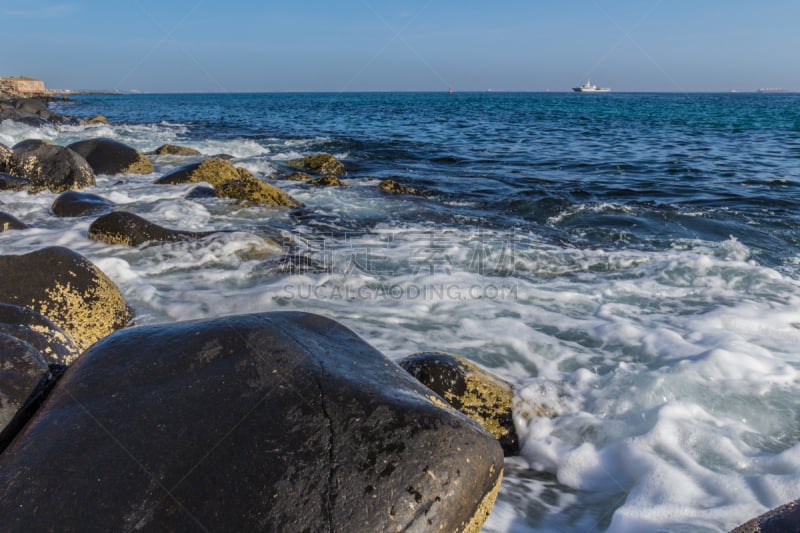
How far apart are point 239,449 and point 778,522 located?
181cm

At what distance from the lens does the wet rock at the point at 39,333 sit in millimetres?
2662

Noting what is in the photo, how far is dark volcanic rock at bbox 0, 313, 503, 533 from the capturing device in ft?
5.68

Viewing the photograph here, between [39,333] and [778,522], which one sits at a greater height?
[39,333]

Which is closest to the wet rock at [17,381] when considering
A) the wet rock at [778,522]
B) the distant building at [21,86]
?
the wet rock at [778,522]

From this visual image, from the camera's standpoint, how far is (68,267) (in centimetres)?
411

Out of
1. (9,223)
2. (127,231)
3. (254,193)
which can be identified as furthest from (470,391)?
(254,193)

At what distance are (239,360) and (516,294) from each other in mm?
3917

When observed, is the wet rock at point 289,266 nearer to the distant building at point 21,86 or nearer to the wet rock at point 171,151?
the wet rock at point 171,151

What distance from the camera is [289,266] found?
620 centimetres

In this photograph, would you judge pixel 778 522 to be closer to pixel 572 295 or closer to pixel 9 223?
pixel 572 295

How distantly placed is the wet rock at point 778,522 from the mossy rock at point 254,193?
8.46 meters

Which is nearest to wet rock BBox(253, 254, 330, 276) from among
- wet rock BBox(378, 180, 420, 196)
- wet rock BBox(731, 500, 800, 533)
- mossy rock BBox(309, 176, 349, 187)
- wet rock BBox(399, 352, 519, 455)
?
wet rock BBox(399, 352, 519, 455)

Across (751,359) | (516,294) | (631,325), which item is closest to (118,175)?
(516,294)

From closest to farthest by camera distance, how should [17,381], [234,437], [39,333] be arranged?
[234,437] → [17,381] → [39,333]
